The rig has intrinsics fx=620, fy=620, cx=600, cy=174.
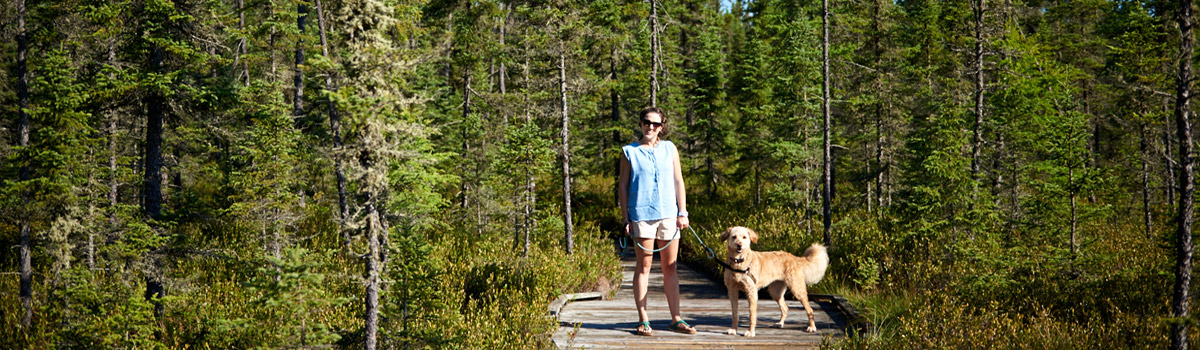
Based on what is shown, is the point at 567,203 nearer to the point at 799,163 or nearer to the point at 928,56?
the point at 799,163

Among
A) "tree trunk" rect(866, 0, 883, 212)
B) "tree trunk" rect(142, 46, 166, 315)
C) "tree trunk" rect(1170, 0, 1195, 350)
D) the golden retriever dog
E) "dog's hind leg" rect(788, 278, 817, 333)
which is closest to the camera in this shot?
"tree trunk" rect(1170, 0, 1195, 350)

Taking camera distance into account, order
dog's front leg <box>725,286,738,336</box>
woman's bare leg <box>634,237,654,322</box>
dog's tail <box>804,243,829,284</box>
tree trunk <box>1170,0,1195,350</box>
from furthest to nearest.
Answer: dog's tail <box>804,243,829,284</box>
dog's front leg <box>725,286,738,336</box>
woman's bare leg <box>634,237,654,322</box>
tree trunk <box>1170,0,1195,350</box>

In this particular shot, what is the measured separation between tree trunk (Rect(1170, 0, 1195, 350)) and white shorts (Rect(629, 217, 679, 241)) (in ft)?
14.5

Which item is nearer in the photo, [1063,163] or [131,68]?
[1063,163]

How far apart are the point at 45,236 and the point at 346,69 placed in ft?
30.2

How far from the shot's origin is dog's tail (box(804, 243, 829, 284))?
7.57 metres

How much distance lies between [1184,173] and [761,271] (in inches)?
154

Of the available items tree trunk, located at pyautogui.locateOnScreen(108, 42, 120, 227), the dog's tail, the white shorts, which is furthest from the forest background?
the white shorts

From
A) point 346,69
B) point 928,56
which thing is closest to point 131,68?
point 346,69

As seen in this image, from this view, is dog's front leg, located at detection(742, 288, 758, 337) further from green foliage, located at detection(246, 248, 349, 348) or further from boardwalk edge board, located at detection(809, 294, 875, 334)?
green foliage, located at detection(246, 248, 349, 348)

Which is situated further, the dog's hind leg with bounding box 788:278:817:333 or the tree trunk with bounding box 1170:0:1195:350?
the dog's hind leg with bounding box 788:278:817:333

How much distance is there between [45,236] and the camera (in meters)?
10.2

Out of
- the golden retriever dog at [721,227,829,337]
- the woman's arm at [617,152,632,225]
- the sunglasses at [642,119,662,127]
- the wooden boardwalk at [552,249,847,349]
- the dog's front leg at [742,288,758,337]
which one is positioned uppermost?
the sunglasses at [642,119,662,127]

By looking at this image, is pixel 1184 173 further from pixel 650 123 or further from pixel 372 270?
pixel 372 270
